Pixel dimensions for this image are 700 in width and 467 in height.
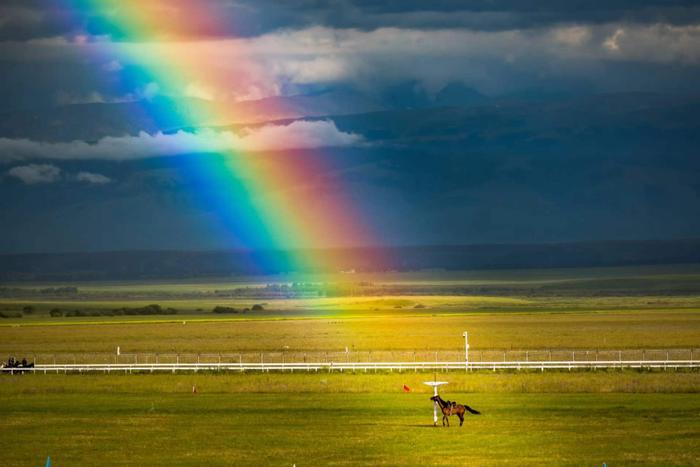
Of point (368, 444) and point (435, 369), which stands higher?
point (435, 369)

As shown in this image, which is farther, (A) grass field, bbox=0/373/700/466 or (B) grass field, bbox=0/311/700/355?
(B) grass field, bbox=0/311/700/355

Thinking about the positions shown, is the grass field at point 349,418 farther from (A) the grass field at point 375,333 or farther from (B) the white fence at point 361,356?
(A) the grass field at point 375,333

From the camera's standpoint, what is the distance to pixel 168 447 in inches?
1652

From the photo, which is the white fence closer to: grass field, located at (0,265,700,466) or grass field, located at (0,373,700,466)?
grass field, located at (0,265,700,466)

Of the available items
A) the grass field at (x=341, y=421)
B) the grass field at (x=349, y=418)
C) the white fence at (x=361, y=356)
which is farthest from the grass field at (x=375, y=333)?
the grass field at (x=341, y=421)

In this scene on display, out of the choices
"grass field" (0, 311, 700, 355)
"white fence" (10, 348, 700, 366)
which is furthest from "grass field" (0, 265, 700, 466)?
"grass field" (0, 311, 700, 355)

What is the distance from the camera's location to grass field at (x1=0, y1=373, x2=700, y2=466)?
1553 inches

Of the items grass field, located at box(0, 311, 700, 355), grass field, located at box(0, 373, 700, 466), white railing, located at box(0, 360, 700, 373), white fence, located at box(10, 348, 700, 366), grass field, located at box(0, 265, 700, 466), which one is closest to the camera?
grass field, located at box(0, 373, 700, 466)

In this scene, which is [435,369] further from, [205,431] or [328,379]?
[205,431]

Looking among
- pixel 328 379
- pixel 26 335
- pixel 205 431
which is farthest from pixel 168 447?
pixel 26 335

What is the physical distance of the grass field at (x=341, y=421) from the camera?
3944 centimetres

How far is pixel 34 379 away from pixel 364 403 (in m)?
23.8

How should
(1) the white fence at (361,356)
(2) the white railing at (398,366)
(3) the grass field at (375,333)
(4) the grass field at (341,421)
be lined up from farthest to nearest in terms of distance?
(3) the grass field at (375,333)
(1) the white fence at (361,356)
(2) the white railing at (398,366)
(4) the grass field at (341,421)

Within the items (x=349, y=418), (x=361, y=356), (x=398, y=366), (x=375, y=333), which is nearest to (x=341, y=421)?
(x=349, y=418)
